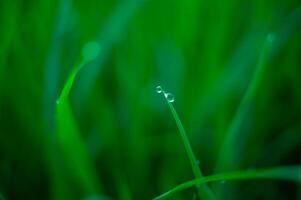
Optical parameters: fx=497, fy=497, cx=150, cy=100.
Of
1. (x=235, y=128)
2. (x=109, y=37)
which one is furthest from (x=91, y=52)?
(x=235, y=128)

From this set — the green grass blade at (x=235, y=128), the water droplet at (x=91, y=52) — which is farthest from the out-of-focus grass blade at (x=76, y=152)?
the green grass blade at (x=235, y=128)

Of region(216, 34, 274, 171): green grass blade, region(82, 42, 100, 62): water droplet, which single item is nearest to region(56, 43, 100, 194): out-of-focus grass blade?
region(82, 42, 100, 62): water droplet

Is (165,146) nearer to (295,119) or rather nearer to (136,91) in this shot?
(136,91)

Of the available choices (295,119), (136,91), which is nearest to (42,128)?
(136,91)

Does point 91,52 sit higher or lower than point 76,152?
higher

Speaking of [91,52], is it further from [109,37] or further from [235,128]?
[235,128]

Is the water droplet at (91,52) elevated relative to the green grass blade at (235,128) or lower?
elevated

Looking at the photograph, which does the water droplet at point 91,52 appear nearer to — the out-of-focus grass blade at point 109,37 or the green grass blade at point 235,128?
the out-of-focus grass blade at point 109,37

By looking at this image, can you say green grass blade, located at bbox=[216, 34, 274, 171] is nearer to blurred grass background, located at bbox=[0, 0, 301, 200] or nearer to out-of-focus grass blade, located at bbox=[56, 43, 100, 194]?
blurred grass background, located at bbox=[0, 0, 301, 200]
